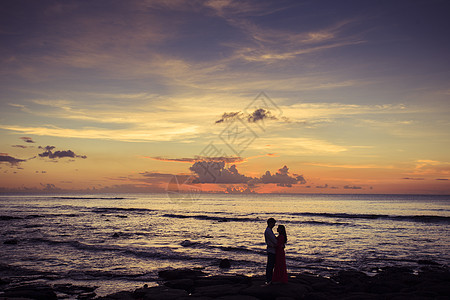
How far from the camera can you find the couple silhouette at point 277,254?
46.2ft

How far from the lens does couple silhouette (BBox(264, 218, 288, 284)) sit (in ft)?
46.2

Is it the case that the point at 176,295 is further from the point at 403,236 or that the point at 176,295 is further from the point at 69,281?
the point at 403,236

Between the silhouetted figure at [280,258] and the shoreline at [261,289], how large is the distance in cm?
32

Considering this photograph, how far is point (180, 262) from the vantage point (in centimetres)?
2344

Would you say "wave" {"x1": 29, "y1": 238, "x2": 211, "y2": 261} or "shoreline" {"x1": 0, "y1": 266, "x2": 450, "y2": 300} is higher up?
"shoreline" {"x1": 0, "y1": 266, "x2": 450, "y2": 300}

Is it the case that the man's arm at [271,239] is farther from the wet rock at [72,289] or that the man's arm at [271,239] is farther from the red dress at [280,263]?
the wet rock at [72,289]

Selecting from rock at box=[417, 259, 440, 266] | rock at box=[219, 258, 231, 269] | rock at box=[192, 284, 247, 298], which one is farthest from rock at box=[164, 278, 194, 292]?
rock at box=[417, 259, 440, 266]

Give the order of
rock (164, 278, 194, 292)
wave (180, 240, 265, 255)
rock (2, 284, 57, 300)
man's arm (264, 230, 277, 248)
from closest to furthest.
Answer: rock (2, 284, 57, 300) → man's arm (264, 230, 277, 248) → rock (164, 278, 194, 292) → wave (180, 240, 265, 255)

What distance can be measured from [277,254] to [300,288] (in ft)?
6.07

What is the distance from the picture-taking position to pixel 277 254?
46.5 ft

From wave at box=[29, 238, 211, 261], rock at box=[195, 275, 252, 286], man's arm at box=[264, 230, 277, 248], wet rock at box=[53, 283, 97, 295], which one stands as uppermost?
man's arm at box=[264, 230, 277, 248]

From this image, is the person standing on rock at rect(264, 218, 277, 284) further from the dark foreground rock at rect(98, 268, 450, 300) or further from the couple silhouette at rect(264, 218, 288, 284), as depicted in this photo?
the dark foreground rock at rect(98, 268, 450, 300)

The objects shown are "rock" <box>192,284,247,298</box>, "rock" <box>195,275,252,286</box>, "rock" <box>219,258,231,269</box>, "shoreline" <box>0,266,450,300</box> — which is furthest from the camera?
"rock" <box>219,258,231,269</box>

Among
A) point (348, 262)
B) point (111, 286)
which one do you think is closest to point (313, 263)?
point (348, 262)
